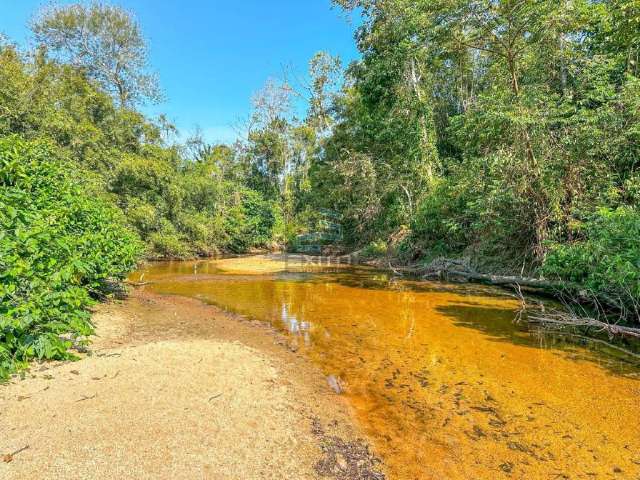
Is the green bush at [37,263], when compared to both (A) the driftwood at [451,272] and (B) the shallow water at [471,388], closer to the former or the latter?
(B) the shallow water at [471,388]

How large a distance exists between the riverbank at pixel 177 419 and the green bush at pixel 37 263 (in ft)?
0.95

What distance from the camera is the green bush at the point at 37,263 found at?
320 centimetres

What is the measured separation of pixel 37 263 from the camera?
3.63m

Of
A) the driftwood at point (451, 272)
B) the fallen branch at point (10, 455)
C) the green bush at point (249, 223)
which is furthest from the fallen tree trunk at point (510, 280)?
the green bush at point (249, 223)

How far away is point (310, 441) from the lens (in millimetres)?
2779

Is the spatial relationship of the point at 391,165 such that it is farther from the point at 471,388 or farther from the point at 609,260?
the point at 471,388

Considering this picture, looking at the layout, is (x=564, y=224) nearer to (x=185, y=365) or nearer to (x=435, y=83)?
(x=185, y=365)

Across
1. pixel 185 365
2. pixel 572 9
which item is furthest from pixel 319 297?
pixel 572 9

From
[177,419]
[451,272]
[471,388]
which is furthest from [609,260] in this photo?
[451,272]

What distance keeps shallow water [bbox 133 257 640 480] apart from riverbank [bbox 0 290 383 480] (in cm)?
44

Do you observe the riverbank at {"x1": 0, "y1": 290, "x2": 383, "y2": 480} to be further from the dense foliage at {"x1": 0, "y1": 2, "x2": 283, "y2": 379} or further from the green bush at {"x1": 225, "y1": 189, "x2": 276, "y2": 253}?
the green bush at {"x1": 225, "y1": 189, "x2": 276, "y2": 253}

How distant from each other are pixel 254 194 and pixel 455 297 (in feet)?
70.5

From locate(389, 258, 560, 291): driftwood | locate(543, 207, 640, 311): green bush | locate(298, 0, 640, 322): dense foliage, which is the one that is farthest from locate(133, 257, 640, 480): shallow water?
locate(389, 258, 560, 291): driftwood

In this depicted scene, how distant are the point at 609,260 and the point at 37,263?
22.9 feet
